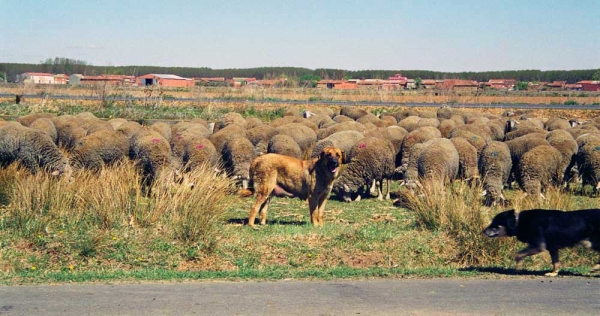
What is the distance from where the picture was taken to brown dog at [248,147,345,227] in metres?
14.0

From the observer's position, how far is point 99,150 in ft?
64.0

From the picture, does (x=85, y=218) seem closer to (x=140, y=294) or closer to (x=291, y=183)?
(x=140, y=294)

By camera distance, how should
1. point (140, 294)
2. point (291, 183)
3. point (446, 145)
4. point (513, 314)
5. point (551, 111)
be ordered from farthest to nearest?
point (551, 111)
point (446, 145)
point (291, 183)
point (140, 294)
point (513, 314)

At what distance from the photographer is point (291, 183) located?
14.3 metres

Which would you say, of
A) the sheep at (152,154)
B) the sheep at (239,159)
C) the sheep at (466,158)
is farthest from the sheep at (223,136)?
the sheep at (466,158)

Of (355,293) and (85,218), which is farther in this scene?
(85,218)

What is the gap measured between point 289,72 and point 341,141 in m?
163

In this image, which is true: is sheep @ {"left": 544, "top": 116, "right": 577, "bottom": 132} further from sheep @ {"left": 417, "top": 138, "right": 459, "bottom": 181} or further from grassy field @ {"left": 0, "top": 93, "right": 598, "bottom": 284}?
grassy field @ {"left": 0, "top": 93, "right": 598, "bottom": 284}

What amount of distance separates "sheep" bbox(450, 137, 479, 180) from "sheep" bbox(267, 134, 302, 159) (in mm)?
4789

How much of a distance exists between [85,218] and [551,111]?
50.0m

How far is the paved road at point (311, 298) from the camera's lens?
297 inches

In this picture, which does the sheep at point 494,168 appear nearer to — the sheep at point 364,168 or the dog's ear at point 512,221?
the sheep at point 364,168

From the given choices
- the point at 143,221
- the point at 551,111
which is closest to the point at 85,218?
the point at 143,221

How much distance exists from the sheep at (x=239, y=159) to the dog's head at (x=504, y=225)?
10932 millimetres
